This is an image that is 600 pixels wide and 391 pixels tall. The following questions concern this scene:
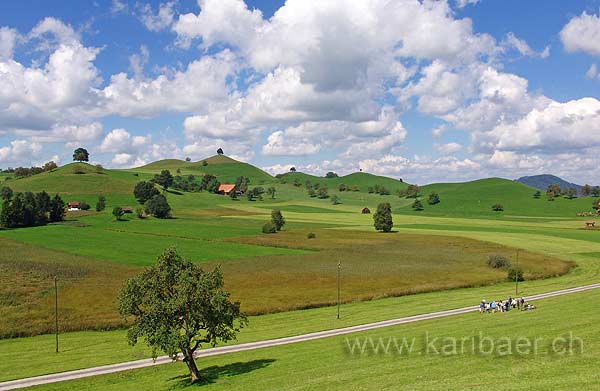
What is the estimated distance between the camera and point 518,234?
152625 millimetres

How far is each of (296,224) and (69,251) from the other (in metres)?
89.7

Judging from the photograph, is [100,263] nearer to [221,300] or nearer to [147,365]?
[147,365]

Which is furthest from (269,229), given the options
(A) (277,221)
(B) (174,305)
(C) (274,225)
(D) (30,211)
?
(B) (174,305)

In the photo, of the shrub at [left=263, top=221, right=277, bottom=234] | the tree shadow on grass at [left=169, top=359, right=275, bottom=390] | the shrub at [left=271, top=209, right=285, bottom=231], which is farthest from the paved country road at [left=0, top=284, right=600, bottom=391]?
the shrub at [left=271, top=209, right=285, bottom=231]

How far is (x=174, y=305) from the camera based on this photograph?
34.8m

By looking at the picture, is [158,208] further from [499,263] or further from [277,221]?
[499,263]

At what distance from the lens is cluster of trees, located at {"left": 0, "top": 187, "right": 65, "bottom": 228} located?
15175cm

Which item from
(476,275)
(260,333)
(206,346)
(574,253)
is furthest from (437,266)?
(206,346)

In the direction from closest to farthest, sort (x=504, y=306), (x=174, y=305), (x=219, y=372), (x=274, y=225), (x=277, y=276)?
(x=174, y=305)
(x=219, y=372)
(x=504, y=306)
(x=277, y=276)
(x=274, y=225)

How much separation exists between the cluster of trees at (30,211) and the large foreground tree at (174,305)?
139m

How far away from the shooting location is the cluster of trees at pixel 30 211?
15175 cm

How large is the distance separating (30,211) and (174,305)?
147m

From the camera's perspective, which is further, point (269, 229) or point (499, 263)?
point (269, 229)

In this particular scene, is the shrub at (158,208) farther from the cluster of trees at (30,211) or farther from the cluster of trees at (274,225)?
the cluster of trees at (274,225)
